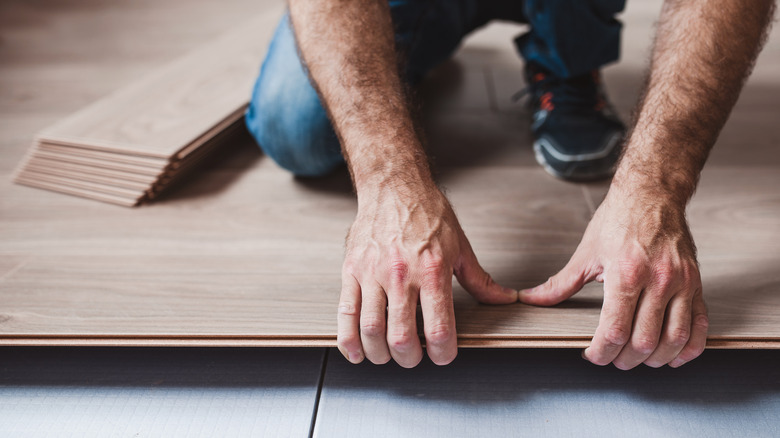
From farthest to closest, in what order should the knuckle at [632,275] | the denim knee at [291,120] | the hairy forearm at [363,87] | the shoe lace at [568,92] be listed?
1. the shoe lace at [568,92]
2. the denim knee at [291,120]
3. the hairy forearm at [363,87]
4. the knuckle at [632,275]

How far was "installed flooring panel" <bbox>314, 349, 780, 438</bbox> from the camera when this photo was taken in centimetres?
73

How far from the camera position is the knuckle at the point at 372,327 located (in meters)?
0.69

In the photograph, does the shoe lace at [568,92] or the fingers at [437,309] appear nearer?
the fingers at [437,309]

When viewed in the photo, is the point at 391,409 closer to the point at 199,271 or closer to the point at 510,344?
the point at 510,344

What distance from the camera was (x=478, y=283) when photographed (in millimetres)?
788

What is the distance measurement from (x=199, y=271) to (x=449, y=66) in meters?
1.11

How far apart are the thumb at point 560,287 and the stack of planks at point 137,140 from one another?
0.72 m


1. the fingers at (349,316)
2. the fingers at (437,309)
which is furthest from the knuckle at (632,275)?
the fingers at (349,316)

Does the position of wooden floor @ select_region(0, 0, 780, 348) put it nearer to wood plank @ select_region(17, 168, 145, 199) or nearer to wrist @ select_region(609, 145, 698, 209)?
wood plank @ select_region(17, 168, 145, 199)

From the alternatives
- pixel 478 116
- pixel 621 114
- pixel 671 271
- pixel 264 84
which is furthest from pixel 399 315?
pixel 621 114

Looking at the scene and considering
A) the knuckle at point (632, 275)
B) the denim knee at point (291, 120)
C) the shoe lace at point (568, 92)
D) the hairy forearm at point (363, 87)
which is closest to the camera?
the knuckle at point (632, 275)

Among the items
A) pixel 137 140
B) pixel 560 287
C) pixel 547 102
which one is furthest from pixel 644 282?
pixel 137 140

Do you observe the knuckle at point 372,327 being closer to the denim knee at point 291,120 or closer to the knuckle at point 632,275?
the knuckle at point 632,275

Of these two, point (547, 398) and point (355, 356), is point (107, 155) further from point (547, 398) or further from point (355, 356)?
point (547, 398)
